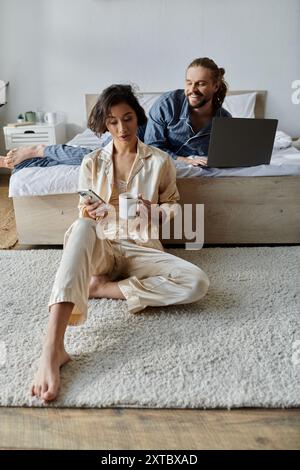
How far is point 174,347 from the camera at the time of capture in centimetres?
122

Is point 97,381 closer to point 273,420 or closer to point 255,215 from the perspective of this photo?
point 273,420

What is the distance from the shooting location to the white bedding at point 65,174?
1862mm

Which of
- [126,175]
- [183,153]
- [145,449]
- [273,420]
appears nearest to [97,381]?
[145,449]

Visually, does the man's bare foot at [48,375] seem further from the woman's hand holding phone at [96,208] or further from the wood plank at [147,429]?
the woman's hand holding phone at [96,208]

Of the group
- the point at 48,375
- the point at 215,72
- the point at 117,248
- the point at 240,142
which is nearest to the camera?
the point at 48,375

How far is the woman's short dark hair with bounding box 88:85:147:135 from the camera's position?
137cm

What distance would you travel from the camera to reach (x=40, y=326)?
4.40ft

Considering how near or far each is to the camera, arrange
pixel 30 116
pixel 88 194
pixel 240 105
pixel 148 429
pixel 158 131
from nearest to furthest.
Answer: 1. pixel 148 429
2. pixel 88 194
3. pixel 158 131
4. pixel 240 105
5. pixel 30 116

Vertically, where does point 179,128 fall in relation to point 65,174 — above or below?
above

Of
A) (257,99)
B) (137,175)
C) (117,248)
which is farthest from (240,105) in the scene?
(117,248)

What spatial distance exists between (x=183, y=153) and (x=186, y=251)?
53 cm

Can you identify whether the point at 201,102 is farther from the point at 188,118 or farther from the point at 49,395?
the point at 49,395

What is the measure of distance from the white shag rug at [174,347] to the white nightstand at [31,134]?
5.57 feet

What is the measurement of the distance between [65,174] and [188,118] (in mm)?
672
